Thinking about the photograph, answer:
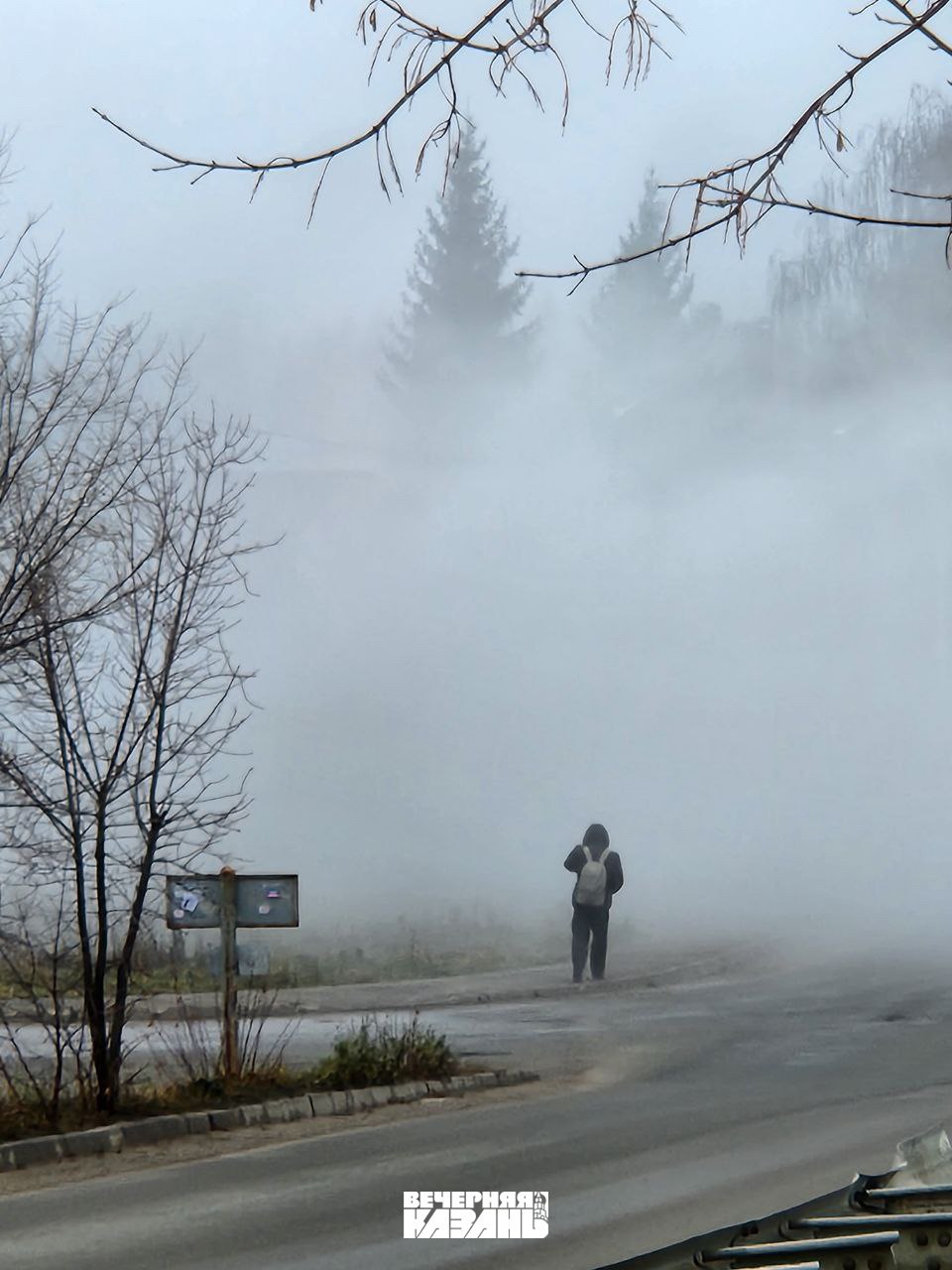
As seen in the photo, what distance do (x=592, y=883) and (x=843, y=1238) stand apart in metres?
14.0

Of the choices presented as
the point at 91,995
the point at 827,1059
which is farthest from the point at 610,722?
the point at 91,995

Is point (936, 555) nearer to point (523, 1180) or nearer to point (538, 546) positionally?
point (538, 546)

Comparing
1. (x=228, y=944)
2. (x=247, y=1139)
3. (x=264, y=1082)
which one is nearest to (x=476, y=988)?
(x=264, y=1082)

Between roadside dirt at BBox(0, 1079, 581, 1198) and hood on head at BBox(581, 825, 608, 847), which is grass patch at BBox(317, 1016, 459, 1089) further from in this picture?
hood on head at BBox(581, 825, 608, 847)

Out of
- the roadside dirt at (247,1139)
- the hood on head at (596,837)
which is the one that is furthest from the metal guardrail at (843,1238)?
the hood on head at (596,837)

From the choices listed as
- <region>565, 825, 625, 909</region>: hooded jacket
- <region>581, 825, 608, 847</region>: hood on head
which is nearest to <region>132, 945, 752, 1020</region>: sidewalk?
<region>565, 825, 625, 909</region>: hooded jacket

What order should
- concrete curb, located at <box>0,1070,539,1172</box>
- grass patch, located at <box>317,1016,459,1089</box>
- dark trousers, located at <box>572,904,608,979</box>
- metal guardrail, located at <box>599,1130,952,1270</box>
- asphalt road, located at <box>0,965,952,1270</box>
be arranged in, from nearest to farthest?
1. metal guardrail, located at <box>599,1130,952,1270</box>
2. asphalt road, located at <box>0,965,952,1270</box>
3. concrete curb, located at <box>0,1070,539,1172</box>
4. grass patch, located at <box>317,1016,459,1089</box>
5. dark trousers, located at <box>572,904,608,979</box>

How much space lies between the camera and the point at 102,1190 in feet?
24.2

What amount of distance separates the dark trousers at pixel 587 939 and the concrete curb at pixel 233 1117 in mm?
6046

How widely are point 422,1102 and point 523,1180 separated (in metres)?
2.66

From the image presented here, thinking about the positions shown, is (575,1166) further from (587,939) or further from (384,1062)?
(587,939)

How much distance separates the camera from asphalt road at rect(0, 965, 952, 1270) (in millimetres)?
6199

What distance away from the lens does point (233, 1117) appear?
898 centimetres

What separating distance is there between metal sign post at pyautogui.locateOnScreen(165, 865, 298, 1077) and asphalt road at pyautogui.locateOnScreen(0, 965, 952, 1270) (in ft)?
3.48
